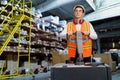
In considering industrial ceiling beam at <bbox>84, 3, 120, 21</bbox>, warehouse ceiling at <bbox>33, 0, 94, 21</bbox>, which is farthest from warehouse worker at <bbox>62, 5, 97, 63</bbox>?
industrial ceiling beam at <bbox>84, 3, 120, 21</bbox>

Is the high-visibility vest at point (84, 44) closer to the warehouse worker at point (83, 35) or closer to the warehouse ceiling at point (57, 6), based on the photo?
the warehouse worker at point (83, 35)

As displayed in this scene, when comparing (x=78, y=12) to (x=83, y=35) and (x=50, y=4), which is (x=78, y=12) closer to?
(x=83, y=35)

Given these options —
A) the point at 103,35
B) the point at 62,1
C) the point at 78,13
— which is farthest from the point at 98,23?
the point at 78,13

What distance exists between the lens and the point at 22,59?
25.5ft

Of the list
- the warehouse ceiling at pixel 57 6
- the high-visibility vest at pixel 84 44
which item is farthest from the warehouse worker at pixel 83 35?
the warehouse ceiling at pixel 57 6

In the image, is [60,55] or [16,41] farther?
[16,41]

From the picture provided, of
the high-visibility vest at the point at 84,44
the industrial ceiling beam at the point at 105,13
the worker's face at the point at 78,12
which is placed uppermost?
the industrial ceiling beam at the point at 105,13

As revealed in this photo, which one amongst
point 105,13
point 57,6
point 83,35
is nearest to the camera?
point 83,35

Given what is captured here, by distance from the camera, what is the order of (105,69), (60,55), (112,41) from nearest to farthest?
1. (105,69)
2. (60,55)
3. (112,41)

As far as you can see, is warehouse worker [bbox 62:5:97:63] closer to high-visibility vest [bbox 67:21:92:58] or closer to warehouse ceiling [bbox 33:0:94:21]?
high-visibility vest [bbox 67:21:92:58]

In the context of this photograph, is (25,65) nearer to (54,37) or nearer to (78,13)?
(54,37)

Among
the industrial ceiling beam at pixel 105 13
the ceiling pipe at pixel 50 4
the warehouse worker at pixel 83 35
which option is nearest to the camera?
the warehouse worker at pixel 83 35

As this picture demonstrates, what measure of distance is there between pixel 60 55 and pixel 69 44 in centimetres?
322

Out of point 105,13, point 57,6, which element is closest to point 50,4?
point 57,6
